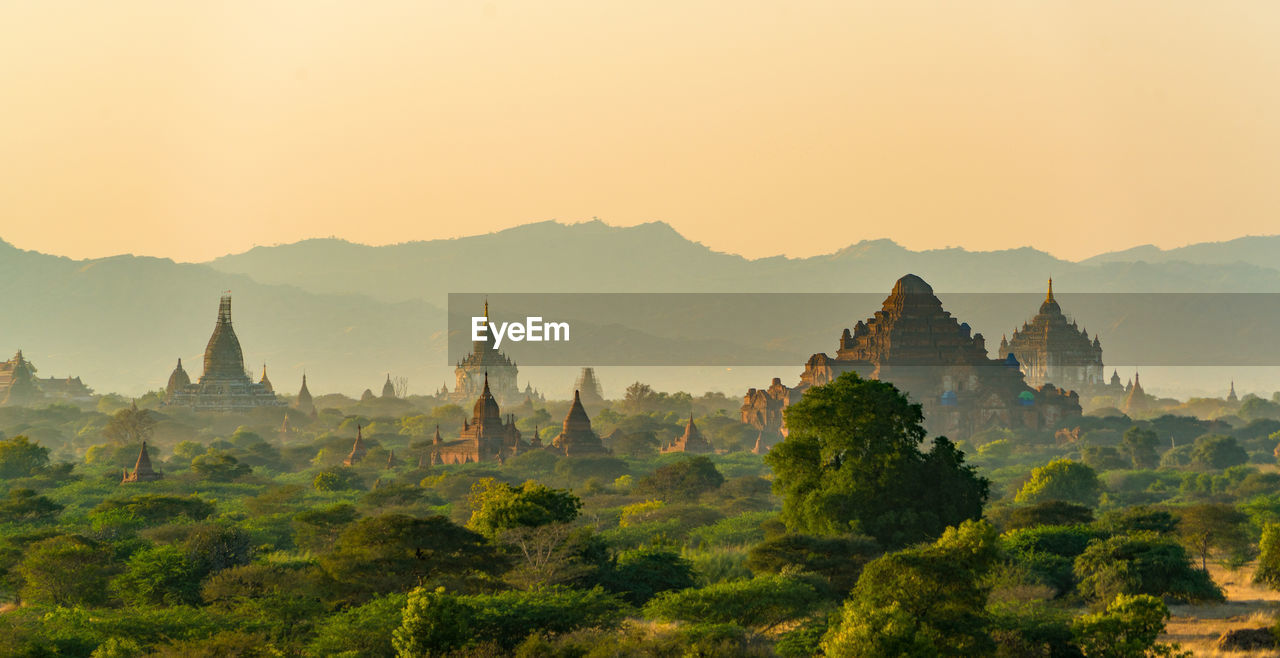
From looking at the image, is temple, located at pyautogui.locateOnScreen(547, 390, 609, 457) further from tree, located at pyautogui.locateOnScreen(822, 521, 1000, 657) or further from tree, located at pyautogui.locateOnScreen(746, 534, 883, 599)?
tree, located at pyautogui.locateOnScreen(822, 521, 1000, 657)

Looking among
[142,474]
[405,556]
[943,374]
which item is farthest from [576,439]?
[405,556]

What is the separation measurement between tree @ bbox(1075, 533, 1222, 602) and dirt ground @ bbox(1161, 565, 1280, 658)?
650 millimetres

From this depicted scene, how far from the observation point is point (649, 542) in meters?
66.9

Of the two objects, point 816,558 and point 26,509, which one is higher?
point 26,509

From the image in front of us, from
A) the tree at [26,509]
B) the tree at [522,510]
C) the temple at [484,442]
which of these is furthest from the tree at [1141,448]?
the tree at [26,509]

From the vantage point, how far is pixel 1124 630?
132 feet

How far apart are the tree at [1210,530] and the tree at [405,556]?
32.1 metres

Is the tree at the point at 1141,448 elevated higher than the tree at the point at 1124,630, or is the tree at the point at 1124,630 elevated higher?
the tree at the point at 1141,448

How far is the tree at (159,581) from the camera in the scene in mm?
50531

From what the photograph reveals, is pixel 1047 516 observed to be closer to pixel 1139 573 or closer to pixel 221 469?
pixel 1139 573

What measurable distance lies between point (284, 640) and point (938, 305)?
412ft

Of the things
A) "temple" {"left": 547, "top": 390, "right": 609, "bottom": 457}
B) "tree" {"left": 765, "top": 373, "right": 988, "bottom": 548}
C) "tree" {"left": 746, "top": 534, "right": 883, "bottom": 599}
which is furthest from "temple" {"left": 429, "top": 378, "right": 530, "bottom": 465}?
"tree" {"left": 746, "top": 534, "right": 883, "bottom": 599}

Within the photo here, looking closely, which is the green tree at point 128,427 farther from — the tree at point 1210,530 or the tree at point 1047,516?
the tree at point 1210,530

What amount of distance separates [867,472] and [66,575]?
28.0 meters
